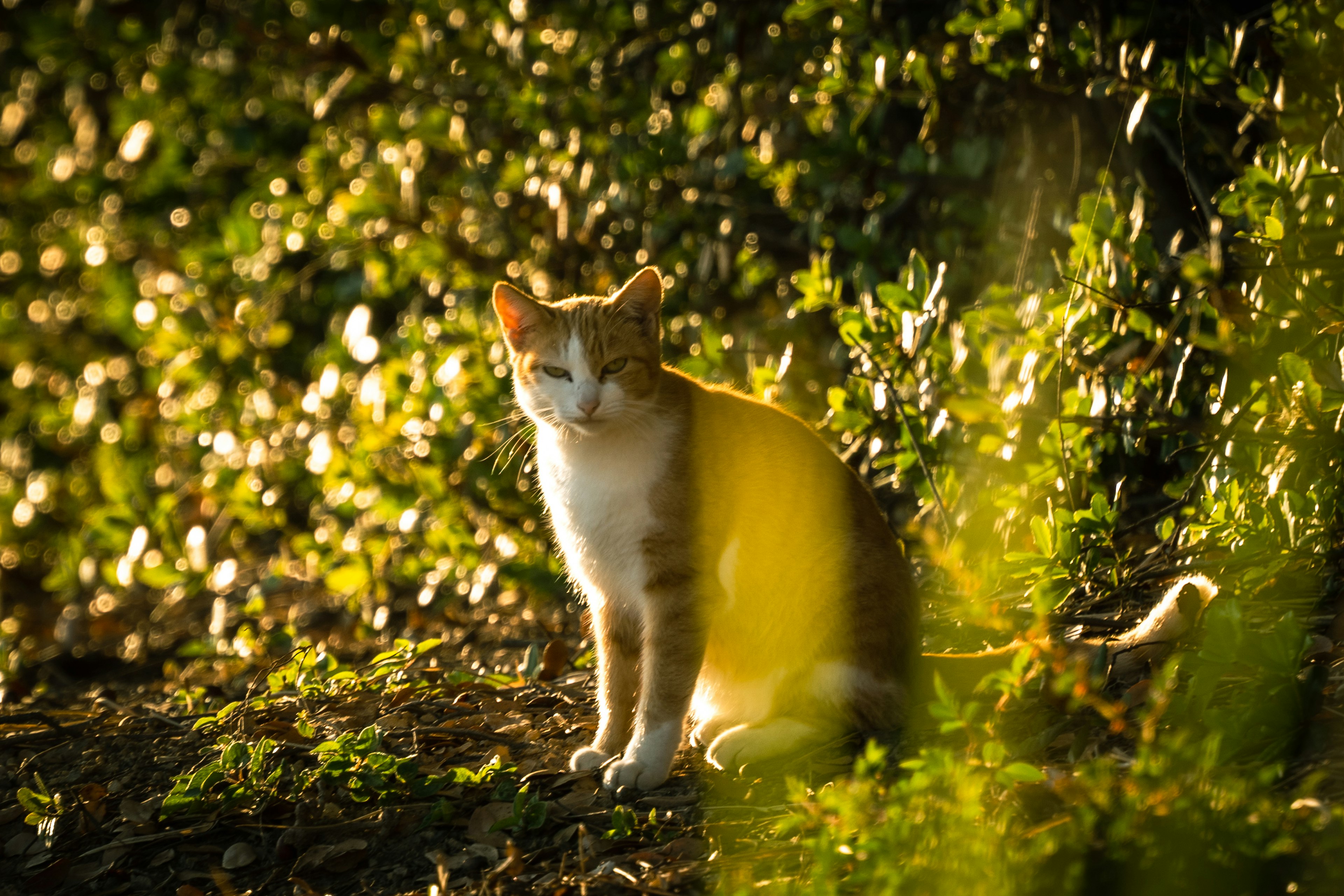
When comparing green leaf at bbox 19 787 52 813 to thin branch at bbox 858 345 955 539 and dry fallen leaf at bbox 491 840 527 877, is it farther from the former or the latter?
thin branch at bbox 858 345 955 539

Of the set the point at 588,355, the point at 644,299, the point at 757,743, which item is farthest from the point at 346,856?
the point at 644,299

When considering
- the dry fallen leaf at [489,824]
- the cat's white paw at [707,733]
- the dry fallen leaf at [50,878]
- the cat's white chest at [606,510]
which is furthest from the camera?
the cat's white paw at [707,733]

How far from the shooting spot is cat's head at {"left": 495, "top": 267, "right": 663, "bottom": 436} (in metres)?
2.71

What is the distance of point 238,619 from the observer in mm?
4984

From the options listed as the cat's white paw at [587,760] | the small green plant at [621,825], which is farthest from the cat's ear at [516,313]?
the small green plant at [621,825]

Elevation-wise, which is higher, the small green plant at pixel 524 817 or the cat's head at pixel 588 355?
the cat's head at pixel 588 355

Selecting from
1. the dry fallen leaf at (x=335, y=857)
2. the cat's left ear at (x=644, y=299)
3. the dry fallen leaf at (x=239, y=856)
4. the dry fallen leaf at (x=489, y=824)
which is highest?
the cat's left ear at (x=644, y=299)

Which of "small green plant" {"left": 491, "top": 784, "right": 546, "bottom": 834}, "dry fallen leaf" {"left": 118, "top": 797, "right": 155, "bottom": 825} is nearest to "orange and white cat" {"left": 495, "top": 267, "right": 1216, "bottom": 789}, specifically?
"small green plant" {"left": 491, "top": 784, "right": 546, "bottom": 834}

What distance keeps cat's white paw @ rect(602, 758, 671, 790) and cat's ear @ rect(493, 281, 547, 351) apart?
116 cm

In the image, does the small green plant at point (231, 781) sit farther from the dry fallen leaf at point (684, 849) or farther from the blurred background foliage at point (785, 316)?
the blurred background foliage at point (785, 316)

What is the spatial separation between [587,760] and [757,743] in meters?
0.40

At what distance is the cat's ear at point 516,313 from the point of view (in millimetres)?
2881

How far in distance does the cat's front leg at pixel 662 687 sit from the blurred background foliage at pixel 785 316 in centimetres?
45

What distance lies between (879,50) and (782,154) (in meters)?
0.88
